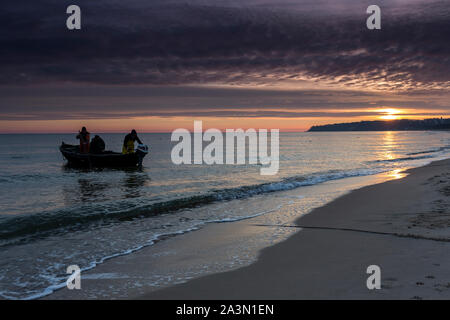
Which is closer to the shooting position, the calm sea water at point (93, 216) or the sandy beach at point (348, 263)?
the sandy beach at point (348, 263)

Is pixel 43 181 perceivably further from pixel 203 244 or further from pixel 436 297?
pixel 436 297

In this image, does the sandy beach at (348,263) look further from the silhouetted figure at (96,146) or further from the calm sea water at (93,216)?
the silhouetted figure at (96,146)

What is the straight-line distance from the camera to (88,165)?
29.5 metres

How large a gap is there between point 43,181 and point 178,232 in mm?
17009

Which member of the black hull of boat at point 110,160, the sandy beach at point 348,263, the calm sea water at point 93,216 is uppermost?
the black hull of boat at point 110,160

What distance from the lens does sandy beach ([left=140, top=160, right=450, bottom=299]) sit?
4652mm

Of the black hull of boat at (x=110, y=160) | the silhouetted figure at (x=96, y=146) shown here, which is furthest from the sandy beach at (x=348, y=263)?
the silhouetted figure at (x=96, y=146)

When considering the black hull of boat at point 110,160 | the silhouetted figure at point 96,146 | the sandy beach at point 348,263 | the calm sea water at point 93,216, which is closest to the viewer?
the sandy beach at point 348,263

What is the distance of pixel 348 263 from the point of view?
5836 millimetres

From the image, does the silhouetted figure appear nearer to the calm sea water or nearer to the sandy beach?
the calm sea water

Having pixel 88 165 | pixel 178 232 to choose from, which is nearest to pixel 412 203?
pixel 178 232

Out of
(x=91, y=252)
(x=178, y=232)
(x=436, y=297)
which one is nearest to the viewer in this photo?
(x=436, y=297)

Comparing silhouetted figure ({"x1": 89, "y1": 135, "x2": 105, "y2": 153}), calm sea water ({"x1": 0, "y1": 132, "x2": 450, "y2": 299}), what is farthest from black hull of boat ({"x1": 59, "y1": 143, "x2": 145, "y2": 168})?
calm sea water ({"x1": 0, "y1": 132, "x2": 450, "y2": 299})

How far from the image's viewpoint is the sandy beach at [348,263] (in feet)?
15.3
